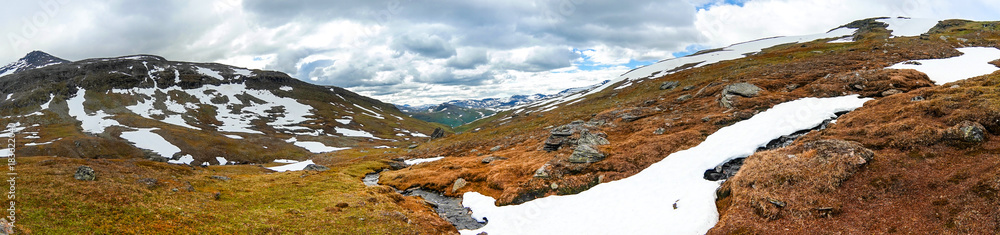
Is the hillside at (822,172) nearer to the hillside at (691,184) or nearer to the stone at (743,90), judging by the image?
the hillside at (691,184)

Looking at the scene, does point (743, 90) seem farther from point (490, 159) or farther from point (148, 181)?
point (148, 181)

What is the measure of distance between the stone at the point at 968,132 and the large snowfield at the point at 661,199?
11.4 m

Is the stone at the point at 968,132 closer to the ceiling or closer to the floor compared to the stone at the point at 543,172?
closer to the ceiling

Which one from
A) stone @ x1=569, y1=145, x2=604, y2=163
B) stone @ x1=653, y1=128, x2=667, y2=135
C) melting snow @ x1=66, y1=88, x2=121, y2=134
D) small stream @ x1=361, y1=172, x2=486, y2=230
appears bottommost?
small stream @ x1=361, y1=172, x2=486, y2=230

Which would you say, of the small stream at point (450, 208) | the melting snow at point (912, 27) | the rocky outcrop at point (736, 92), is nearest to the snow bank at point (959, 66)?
the rocky outcrop at point (736, 92)

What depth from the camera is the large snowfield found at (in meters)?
25.1

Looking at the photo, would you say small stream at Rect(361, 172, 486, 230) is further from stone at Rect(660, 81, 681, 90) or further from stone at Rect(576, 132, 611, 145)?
stone at Rect(660, 81, 681, 90)

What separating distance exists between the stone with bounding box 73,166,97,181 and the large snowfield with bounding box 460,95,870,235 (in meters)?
27.8

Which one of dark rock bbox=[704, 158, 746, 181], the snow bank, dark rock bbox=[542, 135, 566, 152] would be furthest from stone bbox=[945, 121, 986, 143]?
dark rock bbox=[542, 135, 566, 152]

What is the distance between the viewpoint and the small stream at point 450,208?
110ft

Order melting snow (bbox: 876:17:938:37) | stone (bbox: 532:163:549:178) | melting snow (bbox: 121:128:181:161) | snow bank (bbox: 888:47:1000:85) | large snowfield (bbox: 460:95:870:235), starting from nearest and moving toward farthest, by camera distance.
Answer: large snowfield (bbox: 460:95:870:235) < stone (bbox: 532:163:549:178) < snow bank (bbox: 888:47:1000:85) < melting snow (bbox: 121:128:181:161) < melting snow (bbox: 876:17:938:37)

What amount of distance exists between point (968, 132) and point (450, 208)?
3919cm

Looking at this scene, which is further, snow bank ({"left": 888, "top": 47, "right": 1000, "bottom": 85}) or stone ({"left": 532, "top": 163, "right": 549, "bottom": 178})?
snow bank ({"left": 888, "top": 47, "right": 1000, "bottom": 85})

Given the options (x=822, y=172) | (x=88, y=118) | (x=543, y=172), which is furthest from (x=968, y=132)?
(x=88, y=118)
